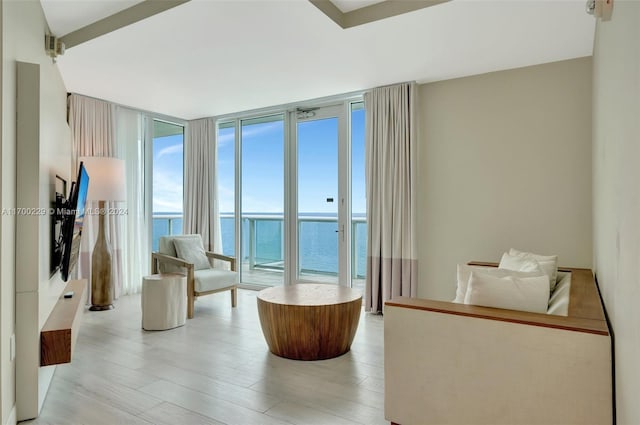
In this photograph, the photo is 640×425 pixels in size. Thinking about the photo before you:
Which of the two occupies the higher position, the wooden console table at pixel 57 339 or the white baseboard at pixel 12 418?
the wooden console table at pixel 57 339

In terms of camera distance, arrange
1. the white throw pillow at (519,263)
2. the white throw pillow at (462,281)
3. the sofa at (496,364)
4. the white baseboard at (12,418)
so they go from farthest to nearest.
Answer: the white throw pillow at (519,263) < the white throw pillow at (462,281) < the white baseboard at (12,418) < the sofa at (496,364)

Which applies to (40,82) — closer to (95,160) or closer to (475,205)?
(95,160)

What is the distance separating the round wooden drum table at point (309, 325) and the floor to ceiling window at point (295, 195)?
1.78m

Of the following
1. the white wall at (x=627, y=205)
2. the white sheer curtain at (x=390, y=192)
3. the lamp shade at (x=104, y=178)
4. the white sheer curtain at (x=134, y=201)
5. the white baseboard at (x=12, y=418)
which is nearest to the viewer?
the white wall at (x=627, y=205)

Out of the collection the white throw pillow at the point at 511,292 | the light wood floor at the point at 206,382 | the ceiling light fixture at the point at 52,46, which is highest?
the ceiling light fixture at the point at 52,46

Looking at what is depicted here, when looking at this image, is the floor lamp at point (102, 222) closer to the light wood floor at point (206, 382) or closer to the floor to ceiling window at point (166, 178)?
the light wood floor at point (206, 382)

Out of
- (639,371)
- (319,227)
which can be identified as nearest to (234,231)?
(319,227)

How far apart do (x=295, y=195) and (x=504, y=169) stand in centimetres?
259

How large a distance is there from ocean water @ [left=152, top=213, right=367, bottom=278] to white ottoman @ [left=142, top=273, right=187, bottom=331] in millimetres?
1884

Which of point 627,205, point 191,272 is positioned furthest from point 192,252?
point 627,205

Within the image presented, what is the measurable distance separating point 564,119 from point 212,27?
3.14 m

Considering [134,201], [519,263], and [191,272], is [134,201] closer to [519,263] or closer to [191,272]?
[191,272]

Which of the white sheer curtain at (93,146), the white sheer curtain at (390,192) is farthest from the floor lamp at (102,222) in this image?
the white sheer curtain at (390,192)

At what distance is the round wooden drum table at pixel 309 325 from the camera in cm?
292
